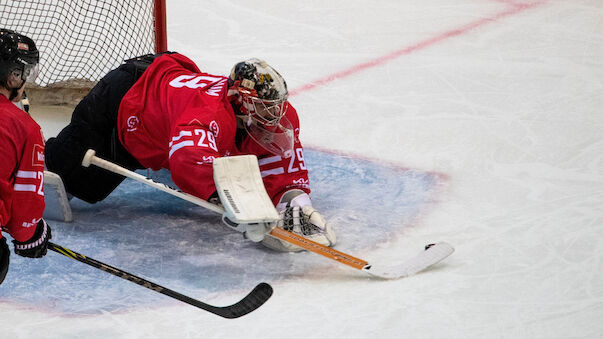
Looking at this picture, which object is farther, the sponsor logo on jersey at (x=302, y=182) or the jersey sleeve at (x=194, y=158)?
the sponsor logo on jersey at (x=302, y=182)

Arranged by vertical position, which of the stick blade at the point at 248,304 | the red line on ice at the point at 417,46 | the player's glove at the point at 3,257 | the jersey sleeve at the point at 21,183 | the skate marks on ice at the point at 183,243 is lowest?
the red line on ice at the point at 417,46

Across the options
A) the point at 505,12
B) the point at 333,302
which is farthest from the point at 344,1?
the point at 333,302

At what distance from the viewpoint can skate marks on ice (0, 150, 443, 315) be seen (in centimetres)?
286

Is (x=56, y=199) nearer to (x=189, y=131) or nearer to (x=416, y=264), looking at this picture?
(x=189, y=131)

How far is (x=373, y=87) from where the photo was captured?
477 centimetres

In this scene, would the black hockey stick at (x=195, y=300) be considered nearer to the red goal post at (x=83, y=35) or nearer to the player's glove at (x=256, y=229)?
the player's glove at (x=256, y=229)

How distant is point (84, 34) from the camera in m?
4.59

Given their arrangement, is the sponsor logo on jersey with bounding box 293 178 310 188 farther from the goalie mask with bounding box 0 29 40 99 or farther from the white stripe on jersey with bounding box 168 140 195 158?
the goalie mask with bounding box 0 29 40 99

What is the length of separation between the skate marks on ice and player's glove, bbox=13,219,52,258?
Result: 267 mm

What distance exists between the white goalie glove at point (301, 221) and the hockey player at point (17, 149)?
0.97 m

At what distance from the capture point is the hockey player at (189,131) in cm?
304

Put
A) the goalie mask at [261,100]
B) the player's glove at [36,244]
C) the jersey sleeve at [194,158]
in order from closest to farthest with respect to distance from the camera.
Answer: the player's glove at [36,244]
the jersey sleeve at [194,158]
the goalie mask at [261,100]

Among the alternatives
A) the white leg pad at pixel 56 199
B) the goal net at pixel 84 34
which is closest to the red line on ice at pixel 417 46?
the goal net at pixel 84 34

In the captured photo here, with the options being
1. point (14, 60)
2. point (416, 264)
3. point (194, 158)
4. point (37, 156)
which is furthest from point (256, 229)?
point (14, 60)
